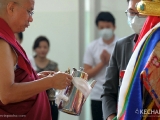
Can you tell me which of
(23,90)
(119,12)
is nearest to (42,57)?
(119,12)

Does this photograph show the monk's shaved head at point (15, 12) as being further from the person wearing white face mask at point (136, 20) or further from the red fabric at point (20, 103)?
the person wearing white face mask at point (136, 20)

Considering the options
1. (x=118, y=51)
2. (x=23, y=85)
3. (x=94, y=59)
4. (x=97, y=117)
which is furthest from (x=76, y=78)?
(x=94, y=59)

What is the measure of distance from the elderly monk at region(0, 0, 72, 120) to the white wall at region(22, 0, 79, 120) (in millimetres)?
2675

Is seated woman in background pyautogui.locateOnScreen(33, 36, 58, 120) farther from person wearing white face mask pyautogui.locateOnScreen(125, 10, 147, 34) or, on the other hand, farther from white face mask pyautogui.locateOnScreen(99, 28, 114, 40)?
person wearing white face mask pyautogui.locateOnScreen(125, 10, 147, 34)

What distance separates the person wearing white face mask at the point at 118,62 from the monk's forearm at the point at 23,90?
1.48ft

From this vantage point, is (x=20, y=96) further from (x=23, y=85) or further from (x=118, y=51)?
(x=118, y=51)

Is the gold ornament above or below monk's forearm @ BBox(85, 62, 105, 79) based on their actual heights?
above

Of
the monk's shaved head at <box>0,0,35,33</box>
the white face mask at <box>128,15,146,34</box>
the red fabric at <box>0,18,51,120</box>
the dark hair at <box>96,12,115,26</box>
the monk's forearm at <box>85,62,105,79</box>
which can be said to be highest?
the monk's shaved head at <box>0,0,35,33</box>

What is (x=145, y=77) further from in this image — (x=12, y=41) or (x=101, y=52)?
(x=101, y=52)

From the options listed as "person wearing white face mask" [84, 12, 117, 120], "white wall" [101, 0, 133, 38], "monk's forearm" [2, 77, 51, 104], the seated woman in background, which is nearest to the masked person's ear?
"monk's forearm" [2, 77, 51, 104]

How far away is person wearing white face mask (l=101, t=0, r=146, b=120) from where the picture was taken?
6.84 ft

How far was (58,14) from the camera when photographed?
4.62 m

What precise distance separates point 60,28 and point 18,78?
282cm

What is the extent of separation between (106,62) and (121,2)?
3.29ft
